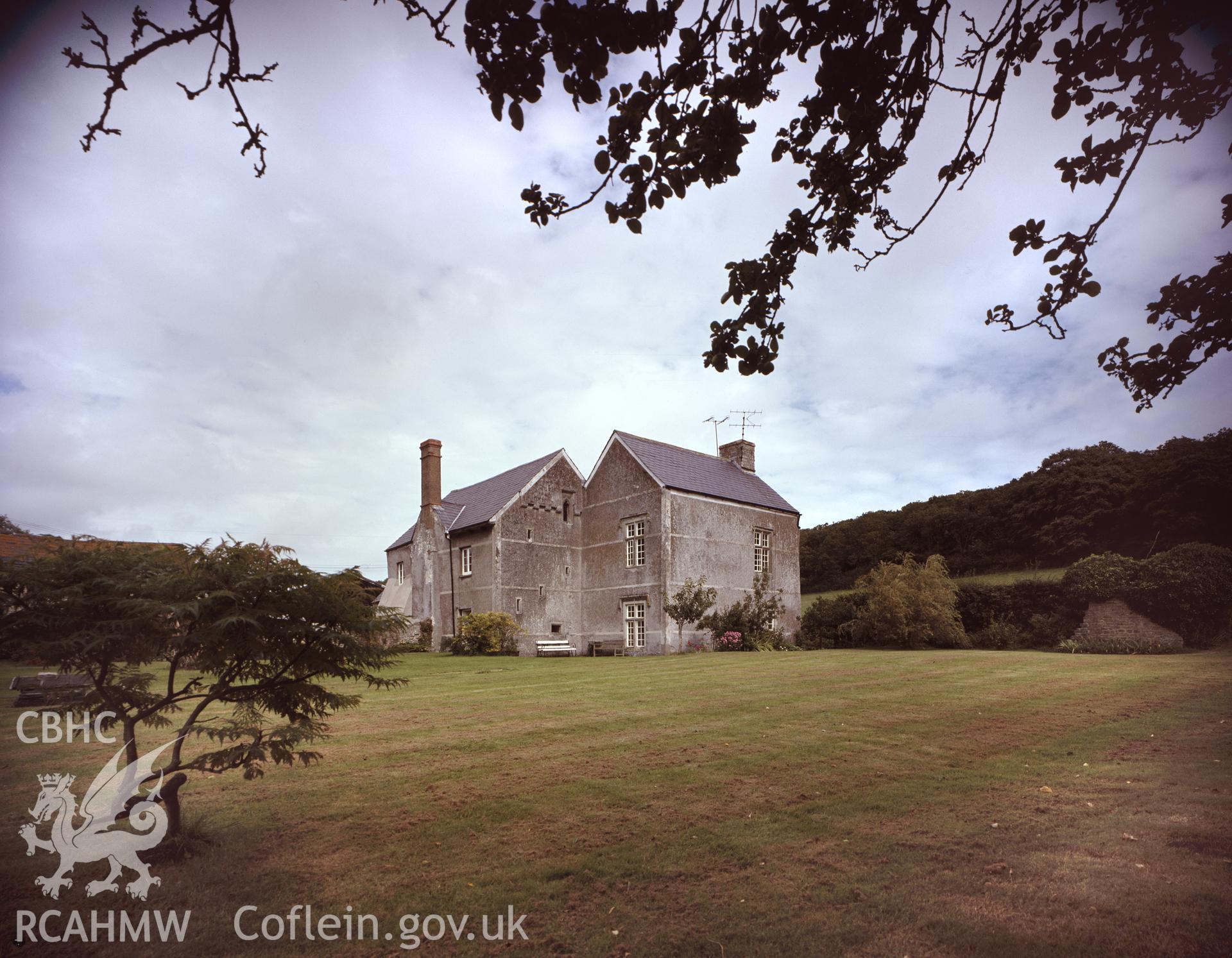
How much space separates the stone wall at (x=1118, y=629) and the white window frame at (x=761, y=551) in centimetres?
1258

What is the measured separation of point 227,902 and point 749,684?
1139 centimetres

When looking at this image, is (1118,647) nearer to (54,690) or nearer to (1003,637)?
(1003,637)

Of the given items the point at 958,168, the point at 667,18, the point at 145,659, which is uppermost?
the point at 667,18

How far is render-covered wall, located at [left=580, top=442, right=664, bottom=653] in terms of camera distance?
29.1 meters

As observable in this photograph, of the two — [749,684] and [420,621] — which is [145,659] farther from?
[420,621]

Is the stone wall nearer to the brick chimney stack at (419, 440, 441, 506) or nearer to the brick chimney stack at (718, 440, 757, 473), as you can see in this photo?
the brick chimney stack at (718, 440, 757, 473)

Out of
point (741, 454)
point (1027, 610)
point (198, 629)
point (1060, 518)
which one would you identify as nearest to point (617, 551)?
point (741, 454)

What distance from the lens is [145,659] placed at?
491 centimetres

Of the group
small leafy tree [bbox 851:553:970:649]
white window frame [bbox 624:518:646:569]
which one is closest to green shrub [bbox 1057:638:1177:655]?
small leafy tree [bbox 851:553:970:649]

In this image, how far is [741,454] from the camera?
3631cm

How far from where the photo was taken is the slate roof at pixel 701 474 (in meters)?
30.4

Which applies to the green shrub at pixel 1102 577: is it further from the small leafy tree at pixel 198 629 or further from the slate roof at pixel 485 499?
the small leafy tree at pixel 198 629

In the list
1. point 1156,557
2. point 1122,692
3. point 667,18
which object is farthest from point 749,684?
point 1156,557

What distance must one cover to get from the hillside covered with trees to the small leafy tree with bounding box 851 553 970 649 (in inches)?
335
